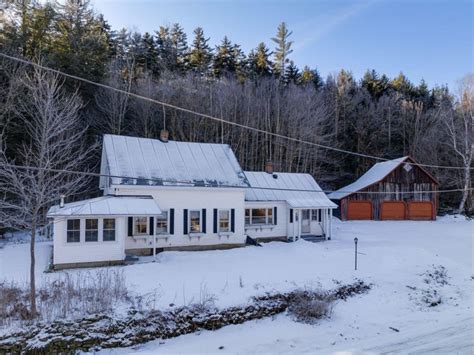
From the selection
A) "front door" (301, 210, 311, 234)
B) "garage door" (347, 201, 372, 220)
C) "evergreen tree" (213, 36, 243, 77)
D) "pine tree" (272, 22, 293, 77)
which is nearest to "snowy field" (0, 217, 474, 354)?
"front door" (301, 210, 311, 234)

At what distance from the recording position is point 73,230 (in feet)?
36.6

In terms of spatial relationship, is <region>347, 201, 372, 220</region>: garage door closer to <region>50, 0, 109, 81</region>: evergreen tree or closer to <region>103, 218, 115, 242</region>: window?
<region>103, 218, 115, 242</region>: window

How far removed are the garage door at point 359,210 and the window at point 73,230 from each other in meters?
21.0

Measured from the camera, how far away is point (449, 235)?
1923 centimetres

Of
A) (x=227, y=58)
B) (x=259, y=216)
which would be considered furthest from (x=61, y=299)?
(x=227, y=58)

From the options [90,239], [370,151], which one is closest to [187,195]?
[90,239]

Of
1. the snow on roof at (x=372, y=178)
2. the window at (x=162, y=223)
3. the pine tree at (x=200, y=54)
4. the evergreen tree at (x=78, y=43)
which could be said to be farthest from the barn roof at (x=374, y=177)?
the evergreen tree at (x=78, y=43)

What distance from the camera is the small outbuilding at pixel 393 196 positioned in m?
25.9

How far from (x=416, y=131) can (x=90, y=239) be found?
1385 inches

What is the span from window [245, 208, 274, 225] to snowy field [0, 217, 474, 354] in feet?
5.07

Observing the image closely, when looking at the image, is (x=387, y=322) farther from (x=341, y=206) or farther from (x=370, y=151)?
(x=370, y=151)

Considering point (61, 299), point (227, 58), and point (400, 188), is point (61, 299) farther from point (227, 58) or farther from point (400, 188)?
point (227, 58)

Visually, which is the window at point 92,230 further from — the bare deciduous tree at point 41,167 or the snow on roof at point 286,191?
the snow on roof at point 286,191

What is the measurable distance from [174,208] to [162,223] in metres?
0.84
